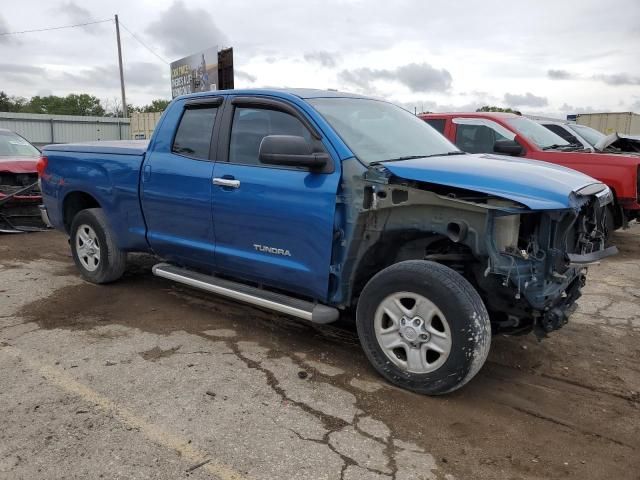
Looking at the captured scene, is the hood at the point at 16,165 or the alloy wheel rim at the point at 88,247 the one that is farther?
the hood at the point at 16,165

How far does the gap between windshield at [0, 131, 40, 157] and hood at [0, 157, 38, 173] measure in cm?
49

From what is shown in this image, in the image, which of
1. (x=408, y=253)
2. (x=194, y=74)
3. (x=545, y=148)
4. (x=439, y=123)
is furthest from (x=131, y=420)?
(x=194, y=74)

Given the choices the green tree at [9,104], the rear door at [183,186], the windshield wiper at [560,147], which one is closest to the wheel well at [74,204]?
the rear door at [183,186]

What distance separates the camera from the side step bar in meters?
3.98

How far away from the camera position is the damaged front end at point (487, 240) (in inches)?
132

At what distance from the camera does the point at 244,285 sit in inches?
183

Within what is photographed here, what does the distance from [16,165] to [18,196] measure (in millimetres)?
543

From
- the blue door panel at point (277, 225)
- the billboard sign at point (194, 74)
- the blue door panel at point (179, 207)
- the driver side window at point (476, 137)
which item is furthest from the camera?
the billboard sign at point (194, 74)

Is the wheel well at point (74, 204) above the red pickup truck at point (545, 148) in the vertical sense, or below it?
below

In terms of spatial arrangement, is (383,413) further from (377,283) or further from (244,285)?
(244,285)

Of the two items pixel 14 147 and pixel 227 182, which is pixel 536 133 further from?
pixel 14 147

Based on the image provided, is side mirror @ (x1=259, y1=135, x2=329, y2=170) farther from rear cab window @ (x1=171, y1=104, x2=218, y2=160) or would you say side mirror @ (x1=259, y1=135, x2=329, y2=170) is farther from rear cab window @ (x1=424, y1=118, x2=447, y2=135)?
rear cab window @ (x1=424, y1=118, x2=447, y2=135)

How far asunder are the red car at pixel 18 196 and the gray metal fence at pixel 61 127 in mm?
23983

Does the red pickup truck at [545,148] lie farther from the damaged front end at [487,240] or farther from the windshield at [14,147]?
the windshield at [14,147]
